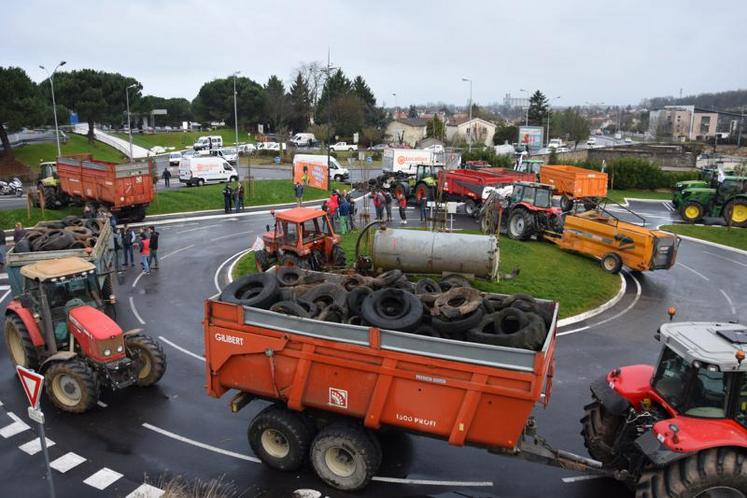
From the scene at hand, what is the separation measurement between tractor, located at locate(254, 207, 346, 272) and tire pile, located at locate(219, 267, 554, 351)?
6.89 metres

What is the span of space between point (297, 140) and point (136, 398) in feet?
223

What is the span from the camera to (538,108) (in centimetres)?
8750

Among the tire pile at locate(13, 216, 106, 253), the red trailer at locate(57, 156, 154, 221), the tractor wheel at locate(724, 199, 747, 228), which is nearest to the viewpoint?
the tire pile at locate(13, 216, 106, 253)

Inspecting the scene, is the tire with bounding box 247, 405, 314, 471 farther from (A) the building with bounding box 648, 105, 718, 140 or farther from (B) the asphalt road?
(A) the building with bounding box 648, 105, 718, 140

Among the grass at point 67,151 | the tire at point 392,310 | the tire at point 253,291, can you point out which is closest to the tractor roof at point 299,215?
the tire at point 253,291

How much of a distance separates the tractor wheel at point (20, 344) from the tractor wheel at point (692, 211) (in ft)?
105

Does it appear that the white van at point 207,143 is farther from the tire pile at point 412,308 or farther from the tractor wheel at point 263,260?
the tire pile at point 412,308

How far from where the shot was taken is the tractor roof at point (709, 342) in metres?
6.47

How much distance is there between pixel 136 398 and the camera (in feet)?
35.8

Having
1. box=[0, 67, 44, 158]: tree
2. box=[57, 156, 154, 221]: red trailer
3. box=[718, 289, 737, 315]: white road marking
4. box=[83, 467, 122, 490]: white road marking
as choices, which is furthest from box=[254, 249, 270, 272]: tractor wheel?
box=[0, 67, 44, 158]: tree

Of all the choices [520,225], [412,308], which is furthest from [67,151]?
[412,308]

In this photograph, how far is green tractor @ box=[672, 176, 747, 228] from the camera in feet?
97.8

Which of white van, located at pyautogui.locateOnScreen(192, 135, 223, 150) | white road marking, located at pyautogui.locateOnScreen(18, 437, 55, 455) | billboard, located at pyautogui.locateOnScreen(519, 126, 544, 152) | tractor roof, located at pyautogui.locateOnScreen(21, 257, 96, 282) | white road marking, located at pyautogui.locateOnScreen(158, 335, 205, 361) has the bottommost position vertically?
white road marking, located at pyautogui.locateOnScreen(18, 437, 55, 455)

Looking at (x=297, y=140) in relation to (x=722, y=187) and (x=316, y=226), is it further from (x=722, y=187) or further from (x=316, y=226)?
Answer: (x=316, y=226)
